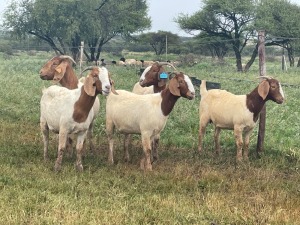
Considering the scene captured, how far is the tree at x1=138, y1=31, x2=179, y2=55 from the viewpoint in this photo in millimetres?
51456

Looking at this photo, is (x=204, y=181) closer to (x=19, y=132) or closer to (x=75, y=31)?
(x=19, y=132)

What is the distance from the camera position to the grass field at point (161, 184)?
17.2 ft

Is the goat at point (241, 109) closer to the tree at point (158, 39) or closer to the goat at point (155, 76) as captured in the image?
the goat at point (155, 76)

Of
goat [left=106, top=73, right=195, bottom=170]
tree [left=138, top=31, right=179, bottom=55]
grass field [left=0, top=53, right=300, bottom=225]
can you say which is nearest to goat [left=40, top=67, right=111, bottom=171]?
grass field [left=0, top=53, right=300, bottom=225]

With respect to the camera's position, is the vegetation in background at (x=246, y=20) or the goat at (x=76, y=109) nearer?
the goat at (x=76, y=109)

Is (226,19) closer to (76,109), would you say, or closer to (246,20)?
(246,20)

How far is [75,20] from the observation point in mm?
35875

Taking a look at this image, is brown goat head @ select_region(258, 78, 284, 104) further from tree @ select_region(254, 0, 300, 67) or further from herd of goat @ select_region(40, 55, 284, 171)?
tree @ select_region(254, 0, 300, 67)

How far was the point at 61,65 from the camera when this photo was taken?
908 centimetres

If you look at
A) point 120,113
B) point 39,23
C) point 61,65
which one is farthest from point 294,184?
point 39,23

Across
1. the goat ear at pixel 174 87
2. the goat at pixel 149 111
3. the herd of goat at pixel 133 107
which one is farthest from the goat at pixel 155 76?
the goat ear at pixel 174 87

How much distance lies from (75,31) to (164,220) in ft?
105

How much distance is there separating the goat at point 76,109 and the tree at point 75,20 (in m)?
28.0

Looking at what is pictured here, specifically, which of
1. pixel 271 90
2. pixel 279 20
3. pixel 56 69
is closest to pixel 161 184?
pixel 271 90
